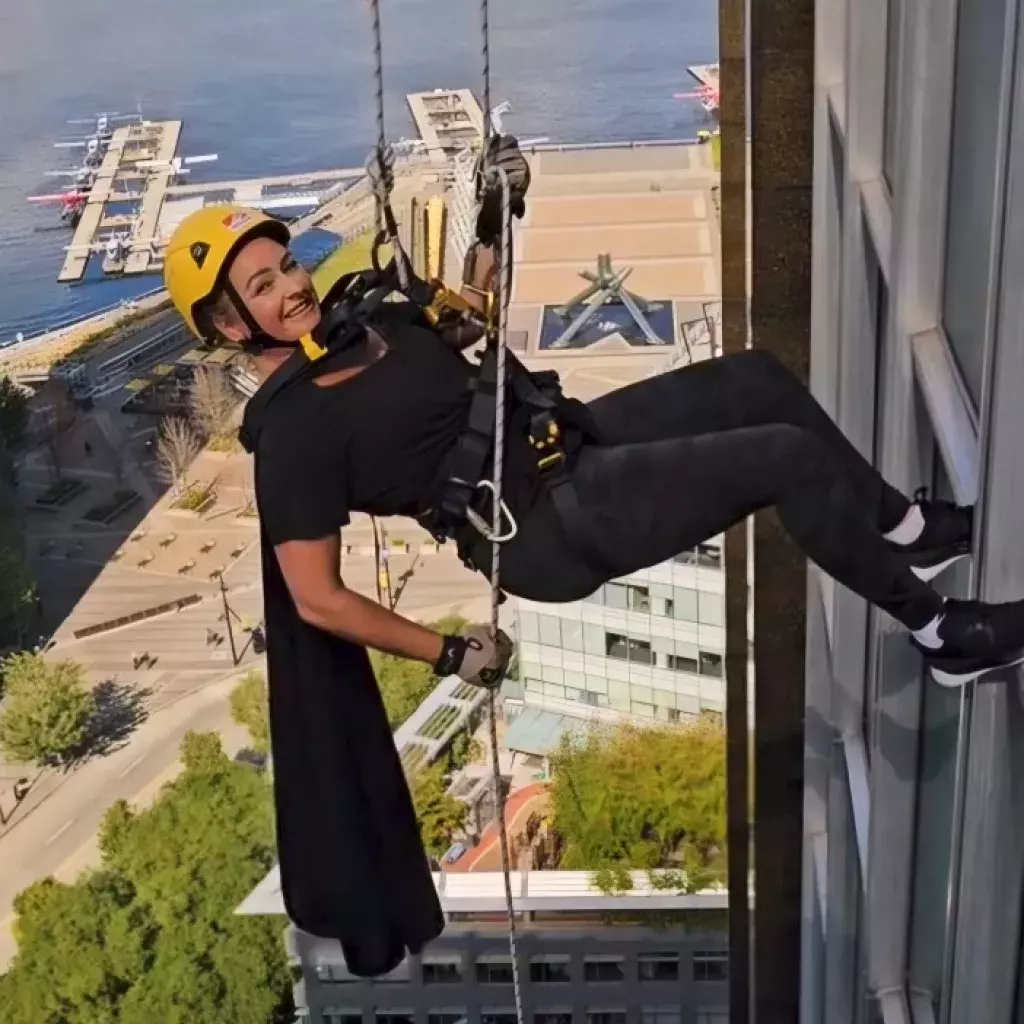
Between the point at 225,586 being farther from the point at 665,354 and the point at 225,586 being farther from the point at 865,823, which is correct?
the point at 865,823

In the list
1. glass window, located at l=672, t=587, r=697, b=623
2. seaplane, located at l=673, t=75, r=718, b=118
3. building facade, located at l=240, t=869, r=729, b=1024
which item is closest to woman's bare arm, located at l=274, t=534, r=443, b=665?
seaplane, located at l=673, t=75, r=718, b=118

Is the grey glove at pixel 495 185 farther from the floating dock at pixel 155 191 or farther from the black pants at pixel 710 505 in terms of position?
the floating dock at pixel 155 191

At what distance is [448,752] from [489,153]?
4837mm

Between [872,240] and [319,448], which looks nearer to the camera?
[319,448]

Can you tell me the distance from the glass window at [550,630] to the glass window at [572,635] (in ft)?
0.07

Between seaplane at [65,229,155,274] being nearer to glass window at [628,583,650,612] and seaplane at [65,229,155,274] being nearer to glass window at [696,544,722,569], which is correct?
glass window at [628,583,650,612]

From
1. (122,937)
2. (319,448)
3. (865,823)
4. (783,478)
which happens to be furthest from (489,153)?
(122,937)

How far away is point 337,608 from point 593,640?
194 inches

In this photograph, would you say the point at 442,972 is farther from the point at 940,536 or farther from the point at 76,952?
the point at 940,536

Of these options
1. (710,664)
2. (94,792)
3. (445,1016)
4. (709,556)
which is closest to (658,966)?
(445,1016)

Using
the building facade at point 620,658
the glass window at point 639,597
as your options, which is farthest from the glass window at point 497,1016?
the glass window at point 639,597

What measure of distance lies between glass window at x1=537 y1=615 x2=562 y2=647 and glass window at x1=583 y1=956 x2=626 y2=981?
1372mm

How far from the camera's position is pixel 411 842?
81.1 inches

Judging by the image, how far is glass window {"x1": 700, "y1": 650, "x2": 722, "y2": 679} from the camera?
597 centimetres
